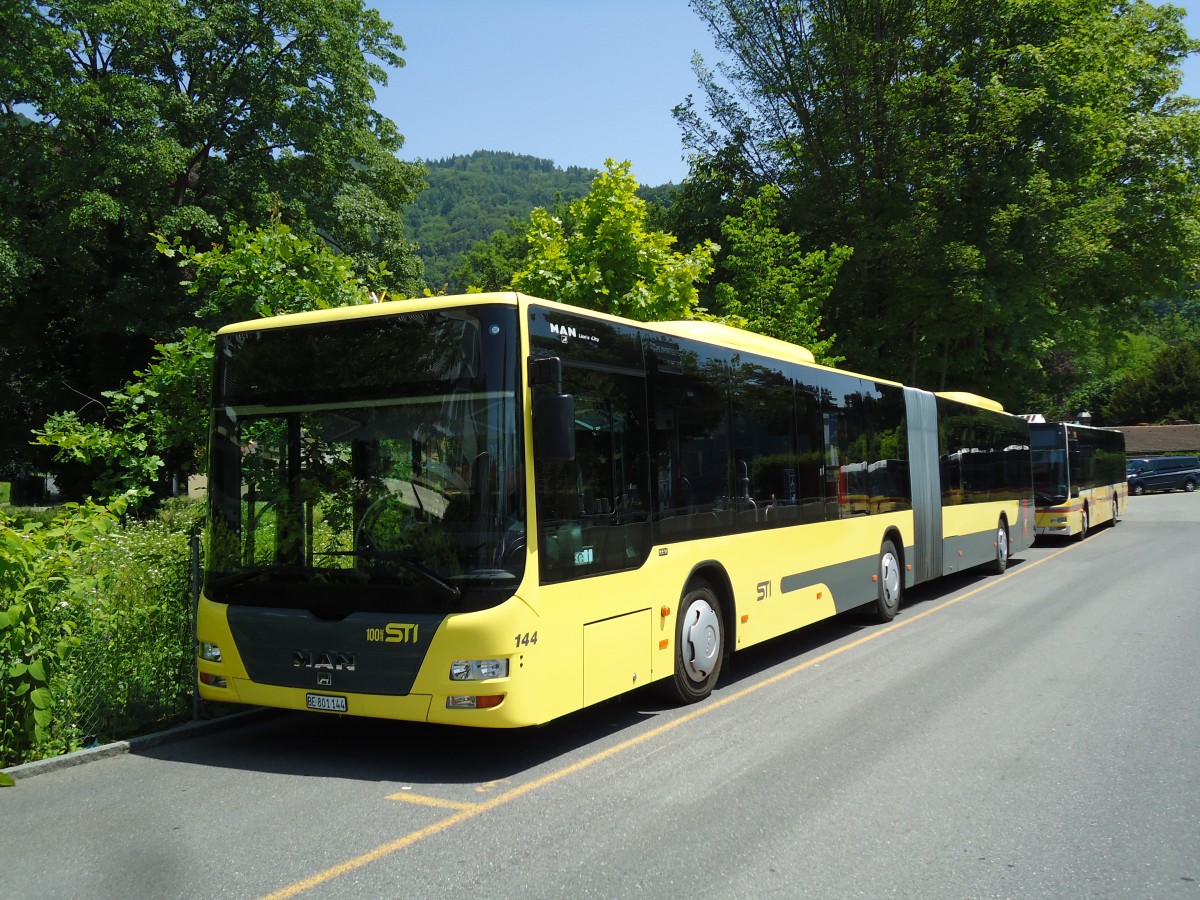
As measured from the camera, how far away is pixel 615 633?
23.2 feet

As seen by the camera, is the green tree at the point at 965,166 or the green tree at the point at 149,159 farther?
the green tree at the point at 965,166

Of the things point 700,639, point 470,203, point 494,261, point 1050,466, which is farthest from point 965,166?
point 470,203

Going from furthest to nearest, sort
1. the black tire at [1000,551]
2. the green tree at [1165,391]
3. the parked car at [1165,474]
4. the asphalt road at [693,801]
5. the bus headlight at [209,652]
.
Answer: the green tree at [1165,391]
the parked car at [1165,474]
the black tire at [1000,551]
the bus headlight at [209,652]
the asphalt road at [693,801]

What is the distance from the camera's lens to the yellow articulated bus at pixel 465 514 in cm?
617

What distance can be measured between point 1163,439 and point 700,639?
280 ft

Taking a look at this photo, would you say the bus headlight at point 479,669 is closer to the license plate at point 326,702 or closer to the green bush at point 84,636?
the license plate at point 326,702

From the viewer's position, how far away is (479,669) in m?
6.06

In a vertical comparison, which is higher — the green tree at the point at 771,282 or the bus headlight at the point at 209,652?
the green tree at the point at 771,282

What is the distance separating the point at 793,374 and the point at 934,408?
5.80m

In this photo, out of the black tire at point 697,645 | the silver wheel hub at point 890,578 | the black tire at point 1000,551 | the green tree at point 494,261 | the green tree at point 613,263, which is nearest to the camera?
the black tire at point 697,645

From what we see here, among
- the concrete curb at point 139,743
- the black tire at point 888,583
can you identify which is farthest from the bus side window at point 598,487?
the black tire at point 888,583

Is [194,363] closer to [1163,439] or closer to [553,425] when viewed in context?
[553,425]

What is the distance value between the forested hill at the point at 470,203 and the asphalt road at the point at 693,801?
3613 inches

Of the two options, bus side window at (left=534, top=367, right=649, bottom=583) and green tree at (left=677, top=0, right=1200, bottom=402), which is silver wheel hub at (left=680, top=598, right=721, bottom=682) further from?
green tree at (left=677, top=0, right=1200, bottom=402)
